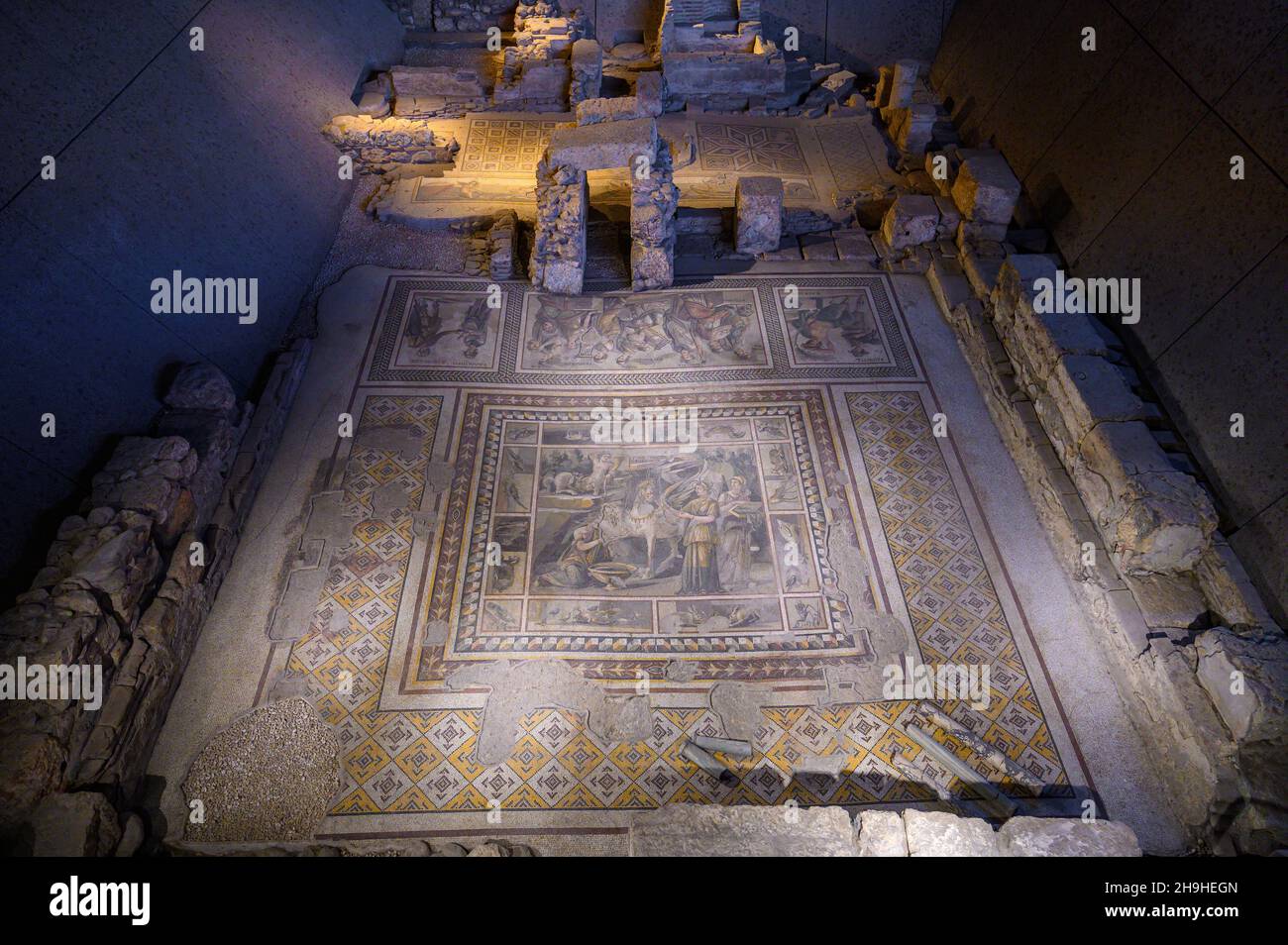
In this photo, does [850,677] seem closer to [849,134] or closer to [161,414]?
[161,414]

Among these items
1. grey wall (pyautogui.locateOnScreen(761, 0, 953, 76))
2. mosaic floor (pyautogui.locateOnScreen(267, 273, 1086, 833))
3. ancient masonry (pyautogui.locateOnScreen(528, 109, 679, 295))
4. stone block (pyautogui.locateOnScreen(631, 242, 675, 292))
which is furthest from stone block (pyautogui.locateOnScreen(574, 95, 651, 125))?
grey wall (pyautogui.locateOnScreen(761, 0, 953, 76))

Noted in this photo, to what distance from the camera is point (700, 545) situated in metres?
4.78

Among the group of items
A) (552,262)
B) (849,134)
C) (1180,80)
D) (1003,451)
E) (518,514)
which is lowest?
(518,514)

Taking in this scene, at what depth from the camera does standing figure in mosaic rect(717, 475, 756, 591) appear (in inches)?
184

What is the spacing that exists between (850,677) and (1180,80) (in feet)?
16.2

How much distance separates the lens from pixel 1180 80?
565 centimetres

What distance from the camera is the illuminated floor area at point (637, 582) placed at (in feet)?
12.7

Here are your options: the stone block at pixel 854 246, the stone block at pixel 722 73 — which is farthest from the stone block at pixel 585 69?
the stone block at pixel 854 246

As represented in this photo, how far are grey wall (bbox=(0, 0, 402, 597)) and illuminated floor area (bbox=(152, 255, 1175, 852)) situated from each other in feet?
2.69

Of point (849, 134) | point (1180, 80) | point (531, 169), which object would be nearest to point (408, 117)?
point (531, 169)

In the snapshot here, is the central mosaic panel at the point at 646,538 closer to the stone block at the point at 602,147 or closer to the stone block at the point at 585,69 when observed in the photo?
the stone block at the point at 602,147

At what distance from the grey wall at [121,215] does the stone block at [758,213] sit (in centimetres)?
351

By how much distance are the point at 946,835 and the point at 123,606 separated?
13.0 ft

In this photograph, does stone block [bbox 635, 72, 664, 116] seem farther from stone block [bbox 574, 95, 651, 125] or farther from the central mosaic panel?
the central mosaic panel
